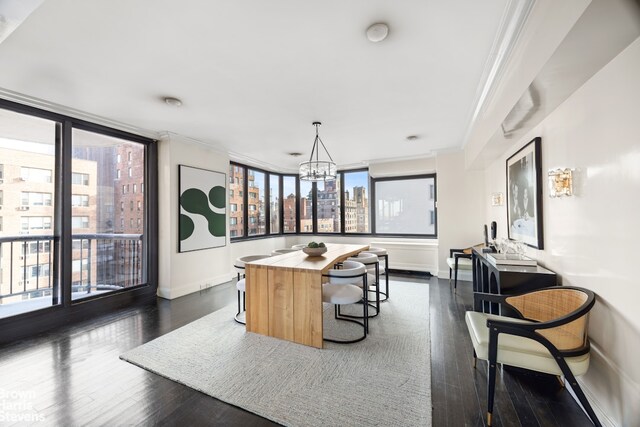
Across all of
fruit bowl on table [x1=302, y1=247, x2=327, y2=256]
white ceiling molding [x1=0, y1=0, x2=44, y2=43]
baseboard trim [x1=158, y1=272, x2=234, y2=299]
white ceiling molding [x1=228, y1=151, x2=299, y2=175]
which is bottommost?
baseboard trim [x1=158, y1=272, x2=234, y2=299]

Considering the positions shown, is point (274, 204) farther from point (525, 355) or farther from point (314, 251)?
point (525, 355)

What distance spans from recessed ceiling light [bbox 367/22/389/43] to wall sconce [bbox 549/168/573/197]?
1.70 m

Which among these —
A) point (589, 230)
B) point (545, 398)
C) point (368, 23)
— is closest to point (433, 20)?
point (368, 23)

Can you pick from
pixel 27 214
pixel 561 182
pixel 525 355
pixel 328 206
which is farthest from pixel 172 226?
pixel 561 182

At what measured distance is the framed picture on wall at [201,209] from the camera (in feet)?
14.5

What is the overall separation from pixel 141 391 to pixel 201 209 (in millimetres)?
3208

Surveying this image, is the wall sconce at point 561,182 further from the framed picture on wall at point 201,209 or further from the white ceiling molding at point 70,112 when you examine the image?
the white ceiling molding at point 70,112

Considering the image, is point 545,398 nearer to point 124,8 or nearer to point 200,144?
point 124,8

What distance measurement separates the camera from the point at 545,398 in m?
1.87

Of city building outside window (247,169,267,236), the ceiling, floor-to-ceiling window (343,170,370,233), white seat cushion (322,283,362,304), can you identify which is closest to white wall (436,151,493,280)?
the ceiling

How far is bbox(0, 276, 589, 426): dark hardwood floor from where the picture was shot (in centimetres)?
169

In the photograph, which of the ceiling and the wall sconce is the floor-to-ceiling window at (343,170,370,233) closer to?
the ceiling

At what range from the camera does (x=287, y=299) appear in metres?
2.75

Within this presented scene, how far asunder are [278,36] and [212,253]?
13.3 feet
